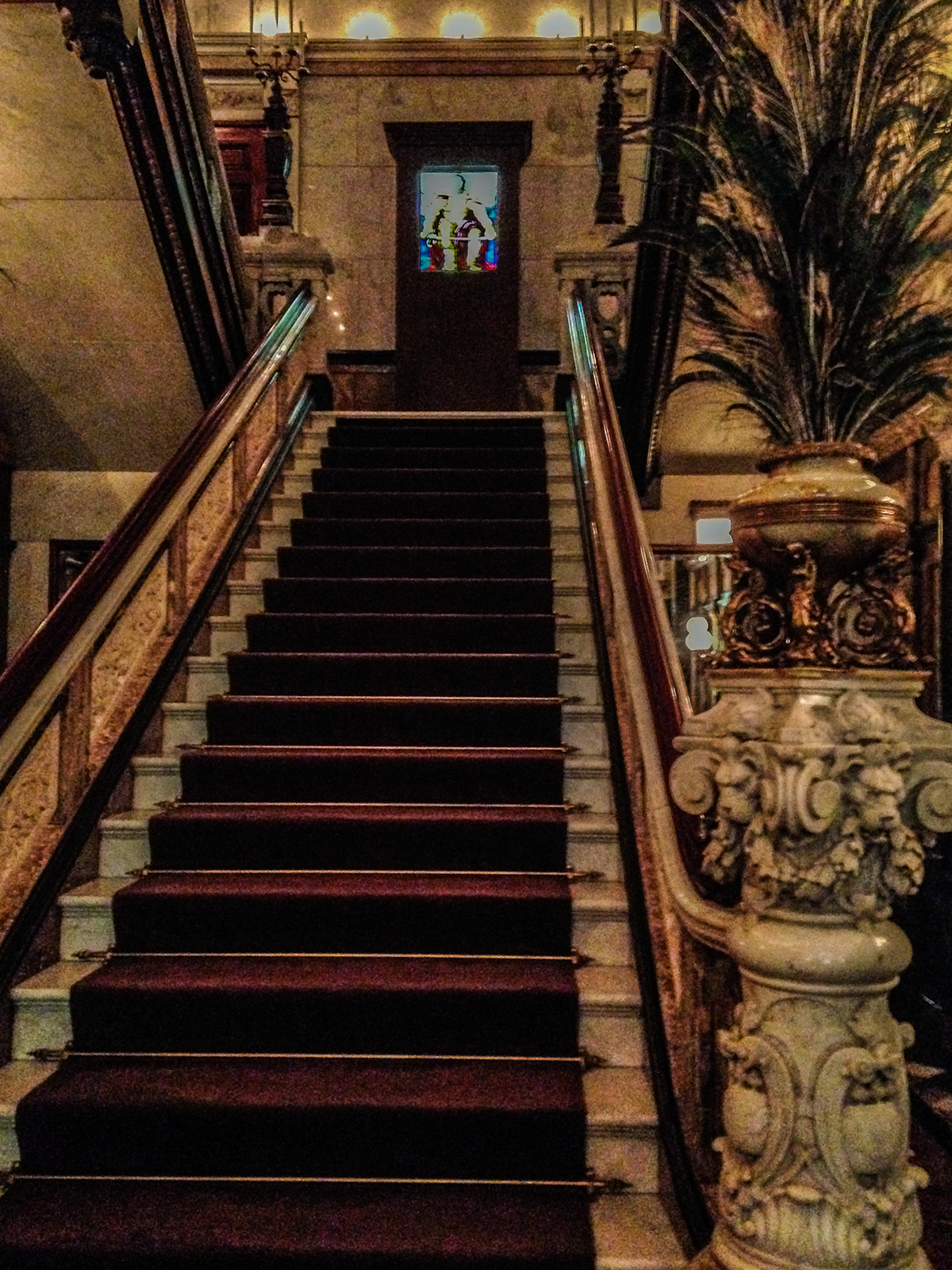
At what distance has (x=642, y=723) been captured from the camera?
9.16ft

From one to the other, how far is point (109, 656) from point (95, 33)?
10.0 feet

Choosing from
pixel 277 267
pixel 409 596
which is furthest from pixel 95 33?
pixel 409 596

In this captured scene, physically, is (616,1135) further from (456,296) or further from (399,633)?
(456,296)

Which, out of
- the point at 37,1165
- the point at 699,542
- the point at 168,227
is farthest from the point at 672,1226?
the point at 699,542

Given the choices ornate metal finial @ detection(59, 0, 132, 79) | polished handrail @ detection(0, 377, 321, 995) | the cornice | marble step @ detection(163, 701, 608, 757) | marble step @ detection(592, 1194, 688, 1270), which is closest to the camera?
marble step @ detection(592, 1194, 688, 1270)

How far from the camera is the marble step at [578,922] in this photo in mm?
2986

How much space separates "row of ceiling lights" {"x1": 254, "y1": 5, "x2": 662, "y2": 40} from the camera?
880 centimetres

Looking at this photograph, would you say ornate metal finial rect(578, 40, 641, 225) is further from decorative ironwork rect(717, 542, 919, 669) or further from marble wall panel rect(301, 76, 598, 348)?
decorative ironwork rect(717, 542, 919, 669)

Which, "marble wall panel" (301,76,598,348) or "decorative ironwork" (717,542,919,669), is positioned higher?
"marble wall panel" (301,76,598,348)

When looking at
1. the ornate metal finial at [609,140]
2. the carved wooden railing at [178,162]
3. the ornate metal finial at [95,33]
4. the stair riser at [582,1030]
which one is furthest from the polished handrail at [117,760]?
the ornate metal finial at [609,140]

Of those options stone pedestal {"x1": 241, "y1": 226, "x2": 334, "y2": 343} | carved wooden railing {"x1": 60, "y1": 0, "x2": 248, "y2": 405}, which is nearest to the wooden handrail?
stone pedestal {"x1": 241, "y1": 226, "x2": 334, "y2": 343}

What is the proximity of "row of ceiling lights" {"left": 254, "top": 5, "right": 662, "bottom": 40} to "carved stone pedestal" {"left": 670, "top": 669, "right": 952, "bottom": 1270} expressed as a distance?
28.8 feet

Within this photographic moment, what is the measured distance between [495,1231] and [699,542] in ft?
20.1

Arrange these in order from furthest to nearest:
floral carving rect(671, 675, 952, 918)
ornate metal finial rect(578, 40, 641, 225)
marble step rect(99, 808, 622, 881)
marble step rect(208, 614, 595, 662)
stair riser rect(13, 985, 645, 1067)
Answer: ornate metal finial rect(578, 40, 641, 225) < marble step rect(208, 614, 595, 662) < marble step rect(99, 808, 622, 881) < stair riser rect(13, 985, 645, 1067) < floral carving rect(671, 675, 952, 918)
